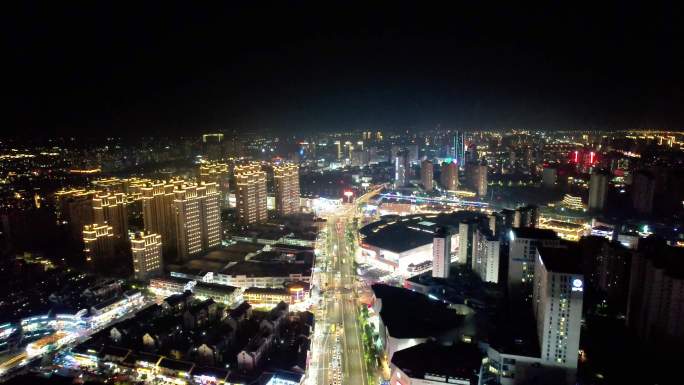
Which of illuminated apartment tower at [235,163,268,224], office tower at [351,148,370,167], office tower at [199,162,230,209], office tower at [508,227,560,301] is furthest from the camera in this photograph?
office tower at [351,148,370,167]

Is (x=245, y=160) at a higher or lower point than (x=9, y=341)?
higher

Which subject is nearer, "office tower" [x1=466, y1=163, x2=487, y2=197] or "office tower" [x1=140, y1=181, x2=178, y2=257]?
"office tower" [x1=140, y1=181, x2=178, y2=257]

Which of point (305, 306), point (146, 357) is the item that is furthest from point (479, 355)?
point (146, 357)

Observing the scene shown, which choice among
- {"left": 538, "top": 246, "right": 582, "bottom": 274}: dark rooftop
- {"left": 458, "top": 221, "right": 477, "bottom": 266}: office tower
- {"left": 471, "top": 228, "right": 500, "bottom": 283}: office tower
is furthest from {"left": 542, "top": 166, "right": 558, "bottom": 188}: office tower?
{"left": 538, "top": 246, "right": 582, "bottom": 274}: dark rooftop

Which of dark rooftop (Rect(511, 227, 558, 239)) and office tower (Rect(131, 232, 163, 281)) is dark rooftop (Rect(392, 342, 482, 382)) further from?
office tower (Rect(131, 232, 163, 281))

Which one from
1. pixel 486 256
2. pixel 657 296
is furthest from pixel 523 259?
pixel 657 296

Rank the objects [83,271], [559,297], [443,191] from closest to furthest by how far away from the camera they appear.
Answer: [559,297], [83,271], [443,191]

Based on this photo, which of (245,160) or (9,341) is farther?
(245,160)

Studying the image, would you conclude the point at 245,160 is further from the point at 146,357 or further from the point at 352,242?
the point at 146,357
